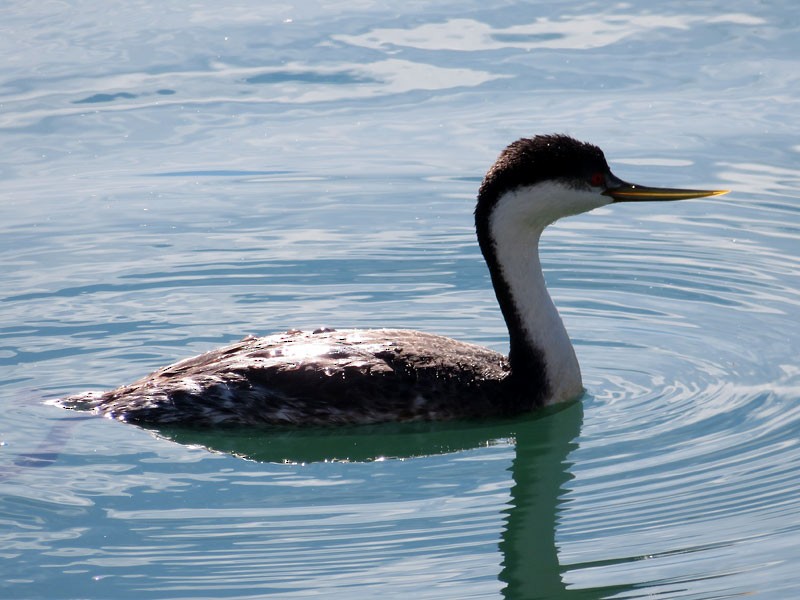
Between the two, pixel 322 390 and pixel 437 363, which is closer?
pixel 322 390

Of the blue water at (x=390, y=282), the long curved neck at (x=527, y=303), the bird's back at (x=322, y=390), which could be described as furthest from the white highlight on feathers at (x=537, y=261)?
the bird's back at (x=322, y=390)

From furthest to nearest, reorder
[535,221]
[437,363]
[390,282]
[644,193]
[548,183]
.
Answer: [390,282], [644,193], [535,221], [548,183], [437,363]

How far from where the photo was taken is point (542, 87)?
15.9 m

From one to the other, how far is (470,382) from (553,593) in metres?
2.37

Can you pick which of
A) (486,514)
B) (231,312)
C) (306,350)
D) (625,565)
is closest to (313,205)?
(231,312)

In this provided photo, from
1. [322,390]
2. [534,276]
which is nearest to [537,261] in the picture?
[534,276]

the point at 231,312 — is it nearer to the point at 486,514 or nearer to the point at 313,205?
the point at 313,205

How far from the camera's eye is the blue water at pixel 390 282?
7.57 meters

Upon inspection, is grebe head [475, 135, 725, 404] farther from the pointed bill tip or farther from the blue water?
the blue water

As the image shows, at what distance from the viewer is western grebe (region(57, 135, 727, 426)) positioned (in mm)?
9219

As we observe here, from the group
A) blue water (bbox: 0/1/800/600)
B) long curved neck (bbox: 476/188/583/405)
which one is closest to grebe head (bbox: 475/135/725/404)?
long curved neck (bbox: 476/188/583/405)

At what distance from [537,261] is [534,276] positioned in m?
0.11

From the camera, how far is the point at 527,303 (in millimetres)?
9758

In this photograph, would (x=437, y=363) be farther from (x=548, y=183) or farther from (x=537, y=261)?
(x=548, y=183)
